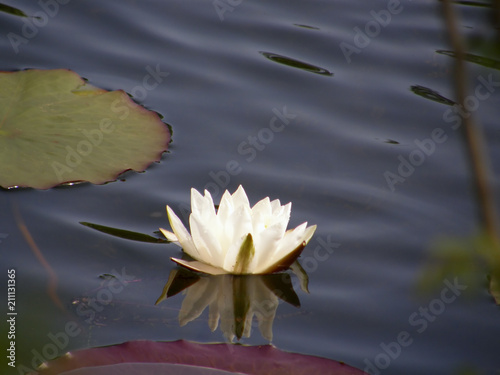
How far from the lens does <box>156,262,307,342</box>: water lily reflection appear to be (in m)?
1.78

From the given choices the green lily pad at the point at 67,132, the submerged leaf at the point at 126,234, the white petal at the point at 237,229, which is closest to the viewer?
the white petal at the point at 237,229

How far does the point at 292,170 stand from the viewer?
8.43 ft

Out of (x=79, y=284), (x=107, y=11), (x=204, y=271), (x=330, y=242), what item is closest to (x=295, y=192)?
(x=330, y=242)

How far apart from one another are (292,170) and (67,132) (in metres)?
0.91

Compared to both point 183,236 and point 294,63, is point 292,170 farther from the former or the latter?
point 294,63

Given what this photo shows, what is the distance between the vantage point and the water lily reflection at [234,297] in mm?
1782

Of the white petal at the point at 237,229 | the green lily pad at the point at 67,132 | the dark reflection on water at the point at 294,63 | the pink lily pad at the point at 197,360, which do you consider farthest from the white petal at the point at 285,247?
the dark reflection on water at the point at 294,63

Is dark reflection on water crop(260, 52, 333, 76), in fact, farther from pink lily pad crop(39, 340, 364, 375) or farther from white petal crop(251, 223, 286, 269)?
pink lily pad crop(39, 340, 364, 375)

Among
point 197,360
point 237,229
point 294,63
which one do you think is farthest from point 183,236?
point 294,63

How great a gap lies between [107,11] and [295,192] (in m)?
1.87

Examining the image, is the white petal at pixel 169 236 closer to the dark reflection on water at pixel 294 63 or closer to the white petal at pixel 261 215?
the white petal at pixel 261 215

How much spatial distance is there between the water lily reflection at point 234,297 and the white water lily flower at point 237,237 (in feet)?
0.11

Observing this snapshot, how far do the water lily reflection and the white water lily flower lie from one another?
0.11 feet

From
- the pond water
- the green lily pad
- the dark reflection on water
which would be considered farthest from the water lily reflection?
the dark reflection on water
